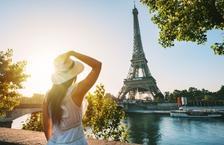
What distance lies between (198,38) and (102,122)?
25.7 feet

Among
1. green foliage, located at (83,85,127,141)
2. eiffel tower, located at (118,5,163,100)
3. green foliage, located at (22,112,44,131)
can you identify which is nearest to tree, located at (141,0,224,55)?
green foliage, located at (83,85,127,141)

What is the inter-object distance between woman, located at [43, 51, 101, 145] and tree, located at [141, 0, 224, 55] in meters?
10.6

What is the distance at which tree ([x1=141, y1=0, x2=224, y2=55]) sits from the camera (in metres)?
11.8

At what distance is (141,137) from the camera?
134 feet

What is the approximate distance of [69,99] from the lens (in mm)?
2254

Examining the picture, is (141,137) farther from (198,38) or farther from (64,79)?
(64,79)

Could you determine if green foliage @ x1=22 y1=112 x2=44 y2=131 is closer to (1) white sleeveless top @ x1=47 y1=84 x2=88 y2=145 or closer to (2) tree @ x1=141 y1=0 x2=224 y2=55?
(2) tree @ x1=141 y1=0 x2=224 y2=55

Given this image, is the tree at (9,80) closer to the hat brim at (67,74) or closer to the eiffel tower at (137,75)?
the hat brim at (67,74)

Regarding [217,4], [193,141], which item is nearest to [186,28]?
[217,4]

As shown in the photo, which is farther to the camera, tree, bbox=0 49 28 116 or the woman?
tree, bbox=0 49 28 116

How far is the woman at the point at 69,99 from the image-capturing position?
7.29ft

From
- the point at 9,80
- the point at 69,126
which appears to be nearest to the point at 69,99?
the point at 69,126

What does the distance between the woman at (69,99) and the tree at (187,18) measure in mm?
10615

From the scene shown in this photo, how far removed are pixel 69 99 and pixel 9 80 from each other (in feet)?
78.3
